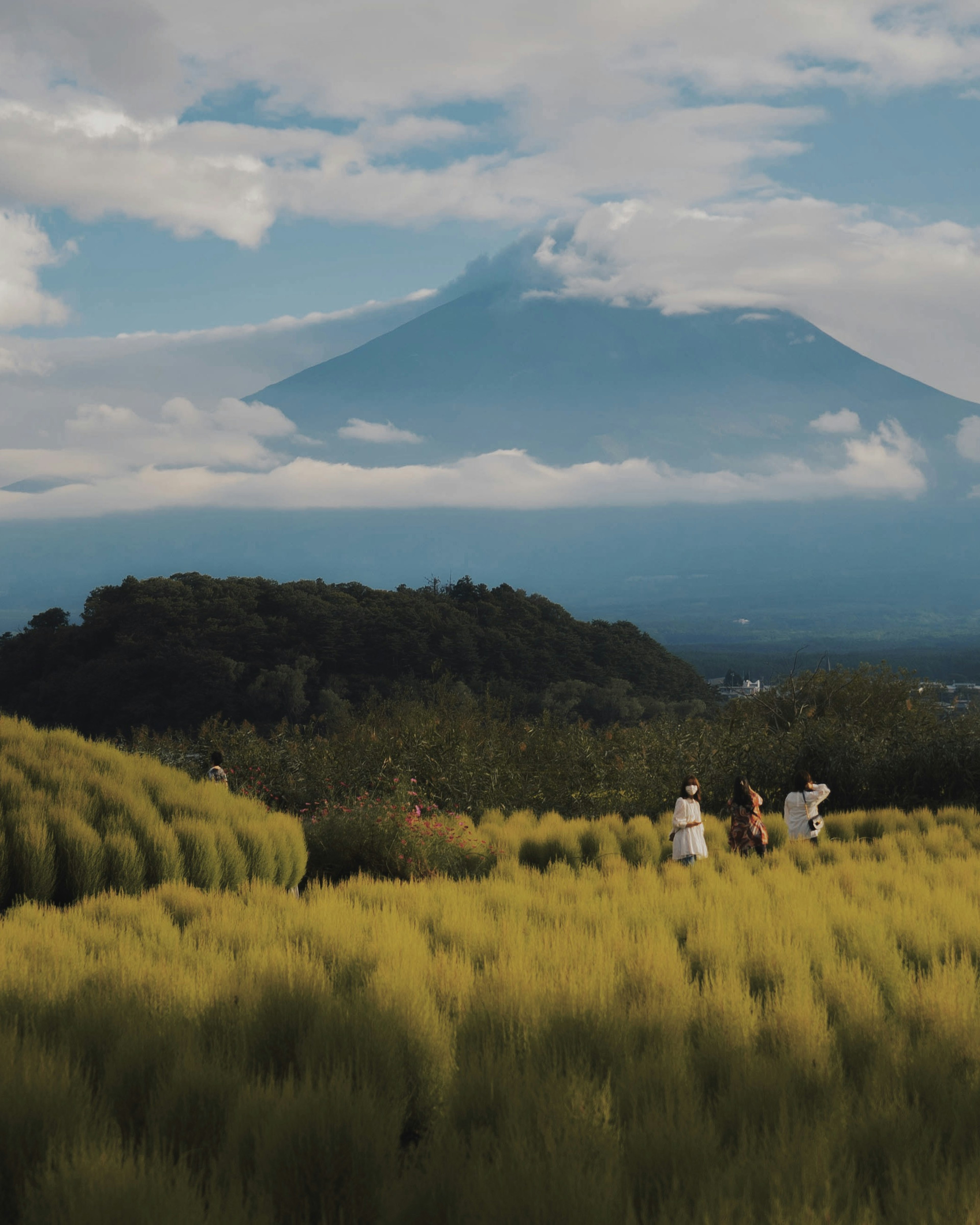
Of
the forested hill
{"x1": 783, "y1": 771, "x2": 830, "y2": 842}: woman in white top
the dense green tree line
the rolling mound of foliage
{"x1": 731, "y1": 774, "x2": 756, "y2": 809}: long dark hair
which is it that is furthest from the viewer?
the forested hill

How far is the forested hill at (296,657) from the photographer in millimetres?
61094

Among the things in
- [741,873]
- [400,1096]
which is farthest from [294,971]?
[741,873]

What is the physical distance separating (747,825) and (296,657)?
53.0m

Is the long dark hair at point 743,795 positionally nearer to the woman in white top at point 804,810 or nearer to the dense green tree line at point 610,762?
the woman in white top at point 804,810

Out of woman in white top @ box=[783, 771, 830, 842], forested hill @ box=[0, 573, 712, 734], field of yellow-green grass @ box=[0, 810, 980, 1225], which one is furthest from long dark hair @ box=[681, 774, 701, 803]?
forested hill @ box=[0, 573, 712, 734]

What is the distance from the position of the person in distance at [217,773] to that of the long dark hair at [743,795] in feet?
21.1

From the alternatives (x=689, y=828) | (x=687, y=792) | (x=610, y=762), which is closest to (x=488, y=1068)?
(x=687, y=792)

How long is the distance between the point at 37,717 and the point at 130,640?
24.7ft

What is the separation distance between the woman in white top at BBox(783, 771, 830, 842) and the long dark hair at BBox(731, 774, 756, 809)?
0.84m

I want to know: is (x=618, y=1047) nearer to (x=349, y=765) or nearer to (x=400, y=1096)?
(x=400, y=1096)

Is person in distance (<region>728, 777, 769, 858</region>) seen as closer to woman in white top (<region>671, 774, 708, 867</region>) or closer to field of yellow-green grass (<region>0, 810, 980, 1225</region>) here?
woman in white top (<region>671, 774, 708, 867</region>)

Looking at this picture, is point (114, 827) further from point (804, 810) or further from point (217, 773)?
point (804, 810)

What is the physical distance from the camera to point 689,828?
1177 centimetres

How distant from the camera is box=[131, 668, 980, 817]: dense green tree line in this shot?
17062mm
